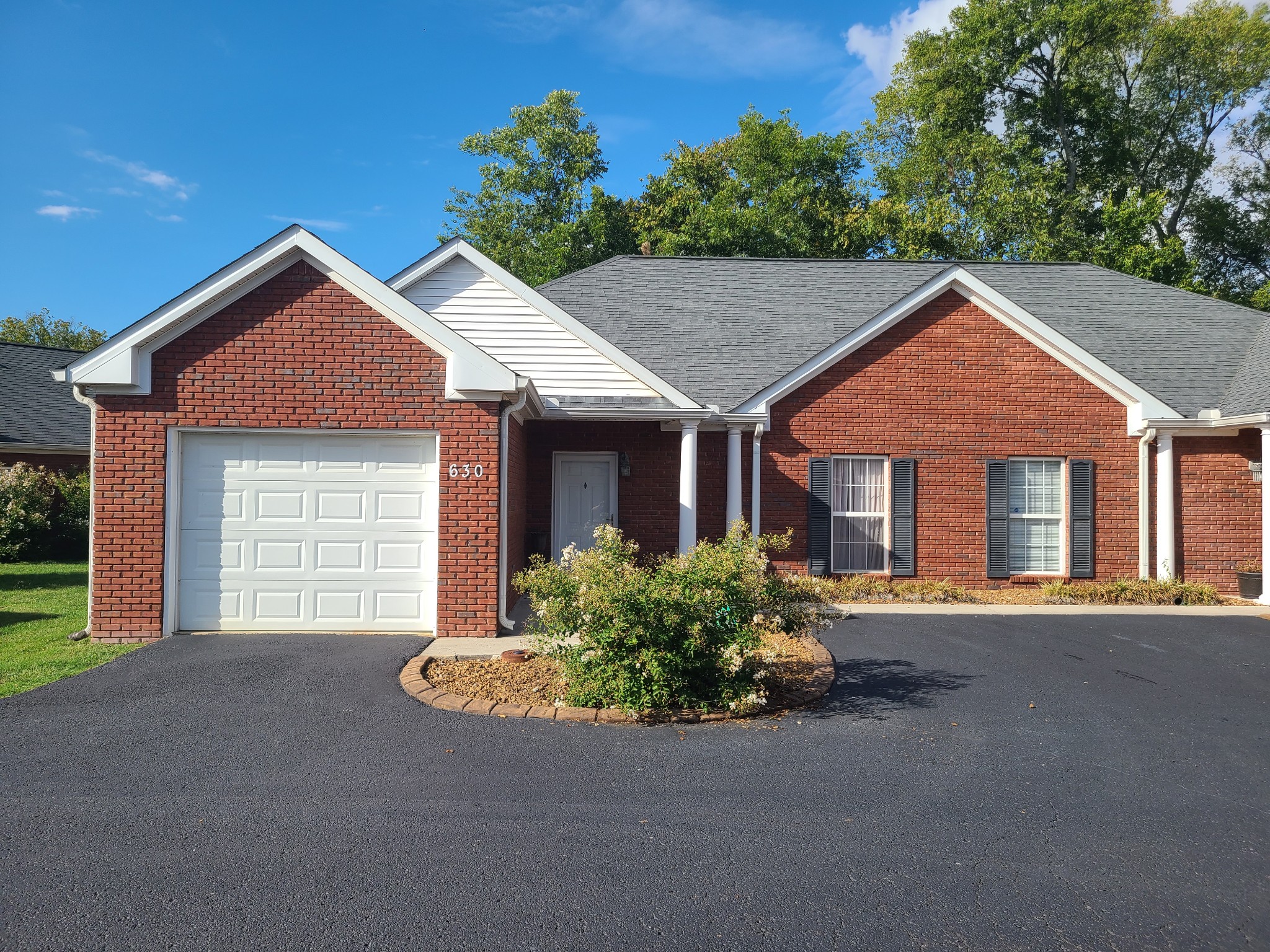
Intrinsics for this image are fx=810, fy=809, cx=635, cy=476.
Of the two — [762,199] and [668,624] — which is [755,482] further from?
[762,199]

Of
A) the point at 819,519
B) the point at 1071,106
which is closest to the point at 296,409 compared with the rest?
the point at 819,519

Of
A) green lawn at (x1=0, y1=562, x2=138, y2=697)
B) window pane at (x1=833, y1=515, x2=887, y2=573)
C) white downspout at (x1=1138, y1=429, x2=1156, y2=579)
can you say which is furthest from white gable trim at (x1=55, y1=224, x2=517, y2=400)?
white downspout at (x1=1138, y1=429, x2=1156, y2=579)

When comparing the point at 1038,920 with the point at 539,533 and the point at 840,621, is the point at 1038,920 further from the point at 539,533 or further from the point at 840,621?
the point at 539,533

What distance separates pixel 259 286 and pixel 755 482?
7.56 meters

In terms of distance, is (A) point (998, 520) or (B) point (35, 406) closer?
(A) point (998, 520)

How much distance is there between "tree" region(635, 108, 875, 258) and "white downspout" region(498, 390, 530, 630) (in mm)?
20741

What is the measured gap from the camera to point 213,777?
5004 millimetres

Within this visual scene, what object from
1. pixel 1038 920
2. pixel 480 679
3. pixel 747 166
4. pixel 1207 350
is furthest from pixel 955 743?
pixel 747 166

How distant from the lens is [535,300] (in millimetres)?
11992

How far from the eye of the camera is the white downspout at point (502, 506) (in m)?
8.94

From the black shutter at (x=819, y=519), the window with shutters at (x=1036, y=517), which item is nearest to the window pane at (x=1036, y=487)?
the window with shutters at (x=1036, y=517)

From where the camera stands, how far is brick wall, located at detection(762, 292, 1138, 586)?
1295 cm

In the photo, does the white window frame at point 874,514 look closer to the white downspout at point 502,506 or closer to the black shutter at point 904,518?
the black shutter at point 904,518

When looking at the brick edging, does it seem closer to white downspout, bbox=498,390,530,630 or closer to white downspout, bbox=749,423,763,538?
white downspout, bbox=498,390,530,630
